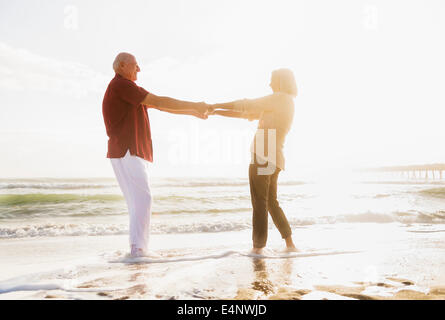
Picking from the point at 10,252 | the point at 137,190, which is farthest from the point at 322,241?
the point at 10,252

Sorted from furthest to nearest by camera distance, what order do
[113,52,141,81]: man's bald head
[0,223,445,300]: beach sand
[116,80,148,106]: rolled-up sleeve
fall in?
[113,52,141,81]: man's bald head < [116,80,148,106]: rolled-up sleeve < [0,223,445,300]: beach sand

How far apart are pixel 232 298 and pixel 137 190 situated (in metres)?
1.61

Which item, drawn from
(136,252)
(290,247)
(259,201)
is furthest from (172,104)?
(290,247)

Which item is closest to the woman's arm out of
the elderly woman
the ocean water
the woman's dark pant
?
the elderly woman

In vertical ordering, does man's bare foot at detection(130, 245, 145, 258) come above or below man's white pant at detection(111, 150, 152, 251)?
below

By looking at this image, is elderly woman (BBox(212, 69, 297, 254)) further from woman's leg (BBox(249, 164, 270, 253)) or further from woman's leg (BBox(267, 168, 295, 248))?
woman's leg (BBox(267, 168, 295, 248))

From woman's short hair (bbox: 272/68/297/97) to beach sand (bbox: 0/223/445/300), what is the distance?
5.45ft

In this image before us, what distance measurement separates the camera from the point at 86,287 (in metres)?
2.41

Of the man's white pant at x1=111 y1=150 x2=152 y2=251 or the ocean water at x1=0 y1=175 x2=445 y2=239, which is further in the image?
the ocean water at x1=0 y1=175 x2=445 y2=239

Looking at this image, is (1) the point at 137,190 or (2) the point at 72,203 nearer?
(1) the point at 137,190

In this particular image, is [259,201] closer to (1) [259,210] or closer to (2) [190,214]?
(1) [259,210]

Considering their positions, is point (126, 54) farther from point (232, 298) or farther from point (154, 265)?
point (232, 298)

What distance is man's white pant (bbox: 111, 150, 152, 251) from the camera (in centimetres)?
336

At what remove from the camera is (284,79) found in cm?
358
